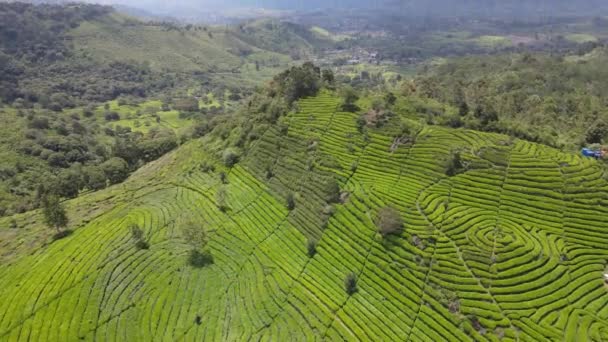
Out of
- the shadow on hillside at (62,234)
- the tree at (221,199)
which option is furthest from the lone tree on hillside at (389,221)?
the shadow on hillside at (62,234)

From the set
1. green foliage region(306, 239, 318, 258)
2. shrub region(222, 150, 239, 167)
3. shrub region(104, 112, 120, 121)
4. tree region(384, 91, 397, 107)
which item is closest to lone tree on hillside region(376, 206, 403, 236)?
green foliage region(306, 239, 318, 258)

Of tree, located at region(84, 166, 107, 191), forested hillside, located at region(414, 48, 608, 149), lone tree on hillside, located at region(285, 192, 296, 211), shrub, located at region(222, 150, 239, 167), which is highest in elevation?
forested hillside, located at region(414, 48, 608, 149)

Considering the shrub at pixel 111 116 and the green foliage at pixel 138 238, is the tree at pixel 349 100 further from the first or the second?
the shrub at pixel 111 116

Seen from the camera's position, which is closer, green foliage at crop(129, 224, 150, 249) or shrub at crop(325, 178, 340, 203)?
green foliage at crop(129, 224, 150, 249)

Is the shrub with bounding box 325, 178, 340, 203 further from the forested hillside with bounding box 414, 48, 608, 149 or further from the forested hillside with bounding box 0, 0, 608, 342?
the forested hillside with bounding box 414, 48, 608, 149

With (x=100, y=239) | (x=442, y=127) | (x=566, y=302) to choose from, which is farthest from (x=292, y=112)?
(x=566, y=302)

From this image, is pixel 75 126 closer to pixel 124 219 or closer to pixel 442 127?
pixel 124 219
